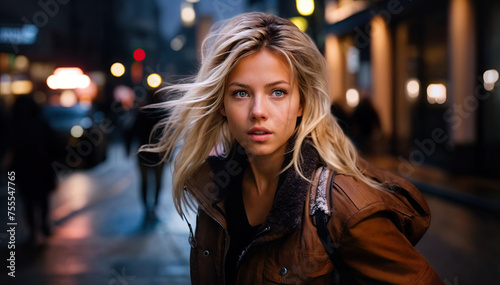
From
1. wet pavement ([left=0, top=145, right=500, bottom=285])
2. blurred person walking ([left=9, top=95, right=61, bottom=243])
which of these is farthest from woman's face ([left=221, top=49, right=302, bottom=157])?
blurred person walking ([left=9, top=95, right=61, bottom=243])

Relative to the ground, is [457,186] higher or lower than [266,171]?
lower

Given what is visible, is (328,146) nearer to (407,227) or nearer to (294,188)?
(294,188)

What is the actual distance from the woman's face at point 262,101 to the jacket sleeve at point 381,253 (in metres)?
0.54

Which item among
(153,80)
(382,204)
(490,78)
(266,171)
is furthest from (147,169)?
(490,78)

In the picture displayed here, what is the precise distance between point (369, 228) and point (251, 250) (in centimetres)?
48

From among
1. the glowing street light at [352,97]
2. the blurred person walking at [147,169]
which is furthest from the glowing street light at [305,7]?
the glowing street light at [352,97]

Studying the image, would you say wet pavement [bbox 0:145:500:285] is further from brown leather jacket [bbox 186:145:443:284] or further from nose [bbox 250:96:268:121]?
nose [bbox 250:96:268:121]

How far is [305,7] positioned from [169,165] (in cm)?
568

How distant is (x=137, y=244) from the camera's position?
6930 mm

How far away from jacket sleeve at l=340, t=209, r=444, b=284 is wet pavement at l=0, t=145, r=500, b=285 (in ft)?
13.3

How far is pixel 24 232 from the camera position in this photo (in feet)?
25.6

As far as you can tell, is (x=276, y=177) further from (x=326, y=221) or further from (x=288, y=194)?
(x=326, y=221)

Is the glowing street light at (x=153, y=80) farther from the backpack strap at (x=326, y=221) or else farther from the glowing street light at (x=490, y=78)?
the glowing street light at (x=490, y=78)

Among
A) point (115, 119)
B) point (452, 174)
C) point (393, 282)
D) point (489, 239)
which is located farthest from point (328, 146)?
point (115, 119)
